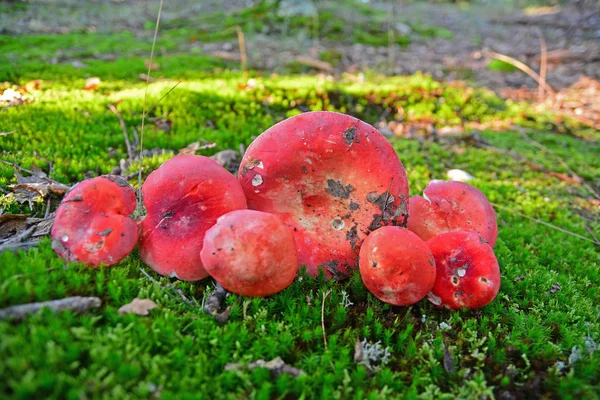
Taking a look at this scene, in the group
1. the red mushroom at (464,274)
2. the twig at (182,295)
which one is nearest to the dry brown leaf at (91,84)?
the twig at (182,295)

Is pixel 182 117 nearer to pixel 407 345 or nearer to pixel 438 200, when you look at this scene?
pixel 438 200

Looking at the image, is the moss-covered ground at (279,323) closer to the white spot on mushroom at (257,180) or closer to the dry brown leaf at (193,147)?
the dry brown leaf at (193,147)

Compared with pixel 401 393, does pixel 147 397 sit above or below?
above

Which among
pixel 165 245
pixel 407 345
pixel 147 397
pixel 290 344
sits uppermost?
pixel 165 245

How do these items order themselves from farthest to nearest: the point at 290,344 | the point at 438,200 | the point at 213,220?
the point at 438,200
the point at 213,220
the point at 290,344

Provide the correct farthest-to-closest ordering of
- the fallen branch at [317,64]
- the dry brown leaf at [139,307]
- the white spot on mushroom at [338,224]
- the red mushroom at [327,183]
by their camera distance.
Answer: the fallen branch at [317,64] → the white spot on mushroom at [338,224] → the red mushroom at [327,183] → the dry brown leaf at [139,307]

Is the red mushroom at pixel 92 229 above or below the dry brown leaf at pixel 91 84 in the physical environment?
below

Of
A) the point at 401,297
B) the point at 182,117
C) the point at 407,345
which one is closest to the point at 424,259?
the point at 401,297
